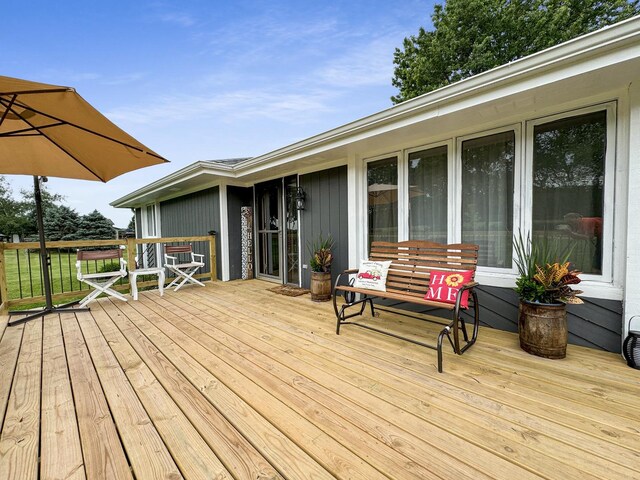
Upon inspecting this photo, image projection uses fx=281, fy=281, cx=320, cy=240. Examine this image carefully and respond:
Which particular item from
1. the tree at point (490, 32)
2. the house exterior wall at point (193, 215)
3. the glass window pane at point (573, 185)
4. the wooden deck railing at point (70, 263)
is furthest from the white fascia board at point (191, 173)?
the tree at point (490, 32)

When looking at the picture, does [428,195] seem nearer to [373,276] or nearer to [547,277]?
[373,276]

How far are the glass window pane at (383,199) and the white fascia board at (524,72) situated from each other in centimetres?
72

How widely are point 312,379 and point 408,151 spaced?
286 centimetres

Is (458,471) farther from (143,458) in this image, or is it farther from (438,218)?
(438,218)

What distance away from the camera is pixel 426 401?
167cm

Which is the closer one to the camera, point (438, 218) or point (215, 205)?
point (438, 218)

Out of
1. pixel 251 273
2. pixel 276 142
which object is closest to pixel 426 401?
pixel 251 273

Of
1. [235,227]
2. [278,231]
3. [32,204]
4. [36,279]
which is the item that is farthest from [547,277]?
[32,204]

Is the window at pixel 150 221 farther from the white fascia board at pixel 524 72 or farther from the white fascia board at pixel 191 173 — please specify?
the white fascia board at pixel 524 72

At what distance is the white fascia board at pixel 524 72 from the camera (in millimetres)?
1732

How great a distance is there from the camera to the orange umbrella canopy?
6.63ft

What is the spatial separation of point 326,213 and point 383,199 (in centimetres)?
106

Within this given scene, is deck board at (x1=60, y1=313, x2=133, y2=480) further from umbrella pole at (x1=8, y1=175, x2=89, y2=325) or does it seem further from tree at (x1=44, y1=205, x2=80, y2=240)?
tree at (x1=44, y1=205, x2=80, y2=240)

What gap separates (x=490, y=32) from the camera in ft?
34.4
